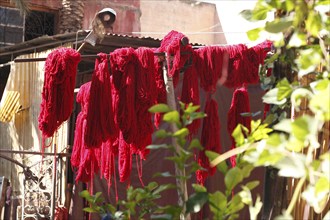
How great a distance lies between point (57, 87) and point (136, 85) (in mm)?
632

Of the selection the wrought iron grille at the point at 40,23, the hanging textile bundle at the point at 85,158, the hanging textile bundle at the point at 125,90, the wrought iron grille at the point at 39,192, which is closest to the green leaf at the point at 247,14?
the hanging textile bundle at the point at 125,90

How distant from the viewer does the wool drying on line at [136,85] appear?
5996 mm

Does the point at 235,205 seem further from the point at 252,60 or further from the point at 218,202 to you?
the point at 252,60

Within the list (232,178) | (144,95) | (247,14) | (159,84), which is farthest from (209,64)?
(232,178)

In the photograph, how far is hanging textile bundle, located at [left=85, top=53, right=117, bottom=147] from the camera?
6.03m

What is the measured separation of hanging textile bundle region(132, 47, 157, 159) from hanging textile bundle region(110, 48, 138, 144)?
0.14ft

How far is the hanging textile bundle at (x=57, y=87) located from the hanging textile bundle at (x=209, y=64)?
103cm

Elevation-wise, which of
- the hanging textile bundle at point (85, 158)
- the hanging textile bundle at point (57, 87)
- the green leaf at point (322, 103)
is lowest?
the hanging textile bundle at point (85, 158)

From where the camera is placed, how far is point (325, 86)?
2037mm

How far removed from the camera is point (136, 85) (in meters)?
6.04

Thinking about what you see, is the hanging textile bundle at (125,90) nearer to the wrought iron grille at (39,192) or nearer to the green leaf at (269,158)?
the wrought iron grille at (39,192)

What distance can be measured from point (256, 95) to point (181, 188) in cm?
751

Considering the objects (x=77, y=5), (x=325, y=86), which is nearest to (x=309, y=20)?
(x=325, y=86)

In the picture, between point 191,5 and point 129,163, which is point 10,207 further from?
point 191,5
